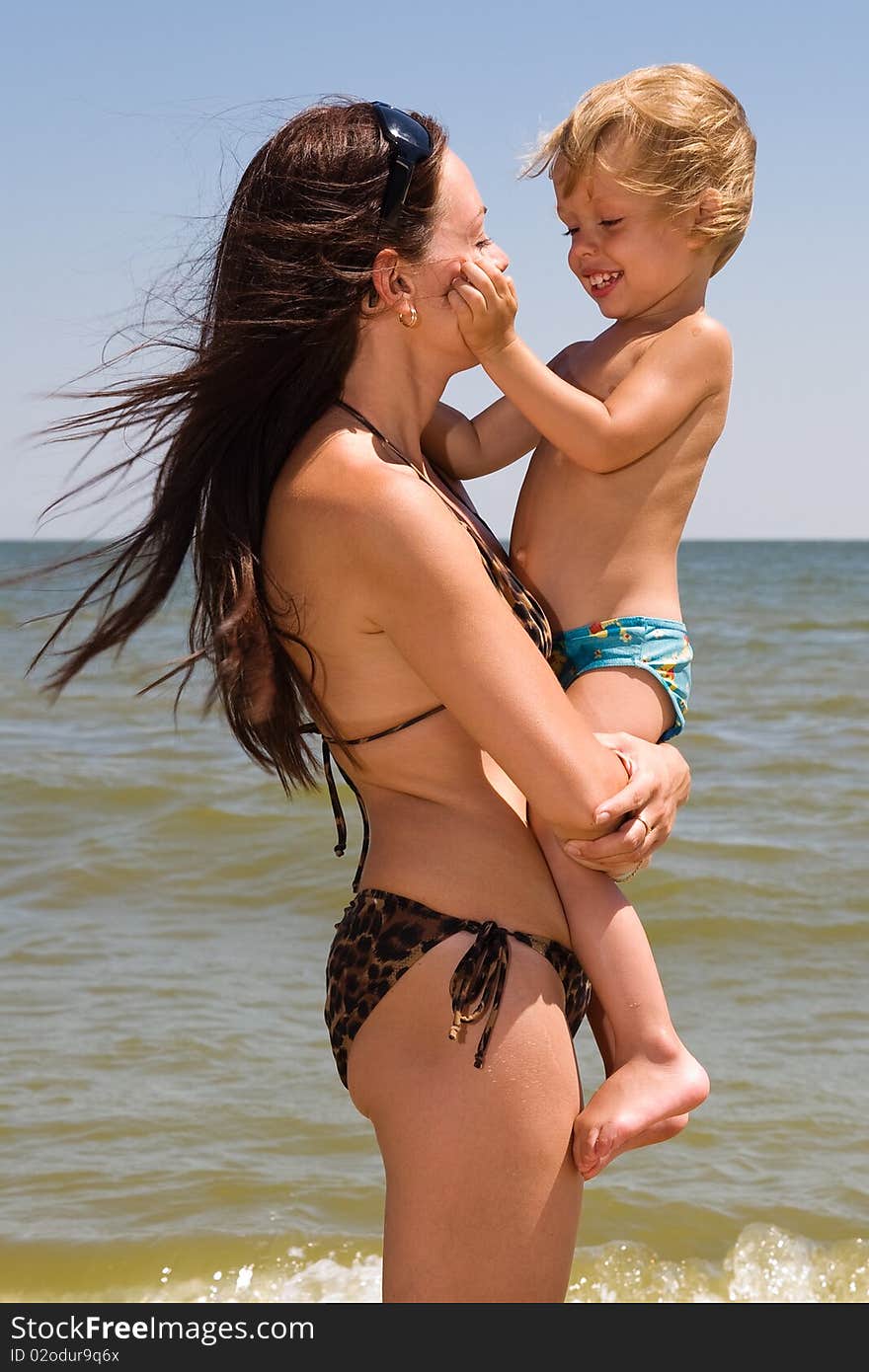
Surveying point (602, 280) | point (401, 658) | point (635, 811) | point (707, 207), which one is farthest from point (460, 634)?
point (707, 207)

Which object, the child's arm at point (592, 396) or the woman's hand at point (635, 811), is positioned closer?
the woman's hand at point (635, 811)

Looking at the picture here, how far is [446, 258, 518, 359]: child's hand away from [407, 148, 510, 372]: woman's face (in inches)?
0.5

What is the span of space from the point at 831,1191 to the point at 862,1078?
748 millimetres

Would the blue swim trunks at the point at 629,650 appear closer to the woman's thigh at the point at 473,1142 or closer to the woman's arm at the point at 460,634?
the woman's arm at the point at 460,634

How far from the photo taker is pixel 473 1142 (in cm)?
215

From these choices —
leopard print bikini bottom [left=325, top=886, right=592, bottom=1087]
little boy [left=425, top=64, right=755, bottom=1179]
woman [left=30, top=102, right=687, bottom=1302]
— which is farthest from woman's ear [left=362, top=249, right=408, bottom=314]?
Answer: leopard print bikini bottom [left=325, top=886, right=592, bottom=1087]

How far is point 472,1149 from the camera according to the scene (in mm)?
2146

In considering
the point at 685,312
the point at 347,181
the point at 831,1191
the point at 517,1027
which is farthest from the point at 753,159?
the point at 831,1191

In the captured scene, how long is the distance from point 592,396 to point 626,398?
100mm

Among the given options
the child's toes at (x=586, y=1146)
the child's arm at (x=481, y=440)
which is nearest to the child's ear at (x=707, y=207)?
the child's arm at (x=481, y=440)

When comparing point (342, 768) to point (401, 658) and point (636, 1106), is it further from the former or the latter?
point (636, 1106)

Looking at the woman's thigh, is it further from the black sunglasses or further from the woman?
the black sunglasses

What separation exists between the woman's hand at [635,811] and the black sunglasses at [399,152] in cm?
86

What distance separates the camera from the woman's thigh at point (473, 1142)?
215 cm
